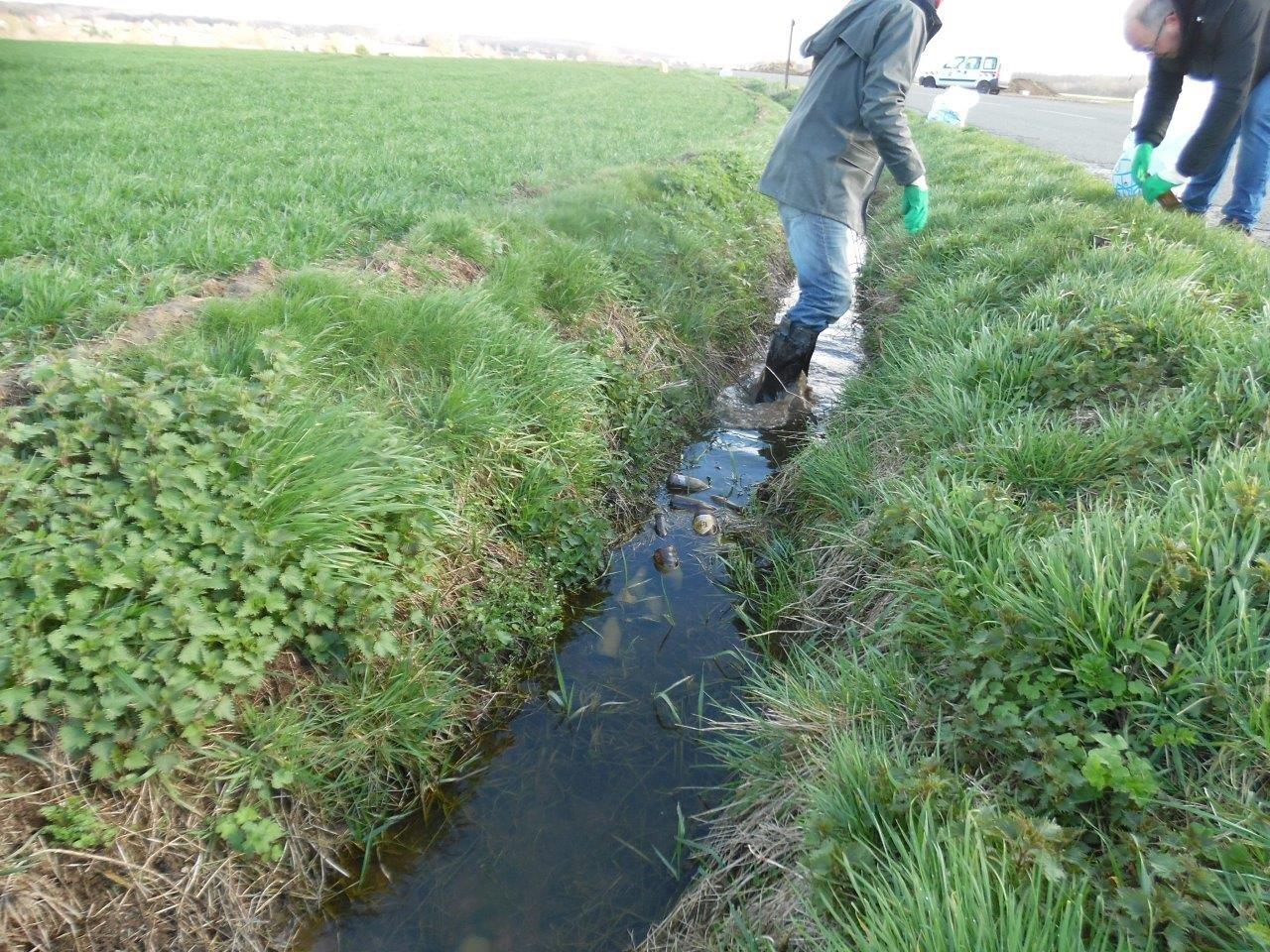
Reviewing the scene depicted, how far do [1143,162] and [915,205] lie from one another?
198 centimetres

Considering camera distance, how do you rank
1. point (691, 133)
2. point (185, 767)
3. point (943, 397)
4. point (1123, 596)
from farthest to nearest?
point (691, 133) < point (943, 397) < point (185, 767) < point (1123, 596)

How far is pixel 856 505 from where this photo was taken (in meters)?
3.12

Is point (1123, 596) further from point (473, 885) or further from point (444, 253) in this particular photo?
point (444, 253)

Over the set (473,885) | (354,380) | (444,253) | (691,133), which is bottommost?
(473,885)

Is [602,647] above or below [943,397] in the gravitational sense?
below

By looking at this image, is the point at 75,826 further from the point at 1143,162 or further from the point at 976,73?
the point at 976,73

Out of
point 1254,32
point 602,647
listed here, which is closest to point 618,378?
point 602,647

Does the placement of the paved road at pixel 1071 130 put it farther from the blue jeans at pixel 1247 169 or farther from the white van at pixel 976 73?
the white van at pixel 976 73

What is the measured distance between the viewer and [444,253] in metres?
4.38

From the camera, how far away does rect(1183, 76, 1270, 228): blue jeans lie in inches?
181

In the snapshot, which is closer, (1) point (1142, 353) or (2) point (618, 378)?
(1) point (1142, 353)

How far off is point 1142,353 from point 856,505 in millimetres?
1268

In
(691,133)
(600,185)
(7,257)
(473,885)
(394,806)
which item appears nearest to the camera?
(473,885)

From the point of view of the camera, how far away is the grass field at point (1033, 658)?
1.34m
